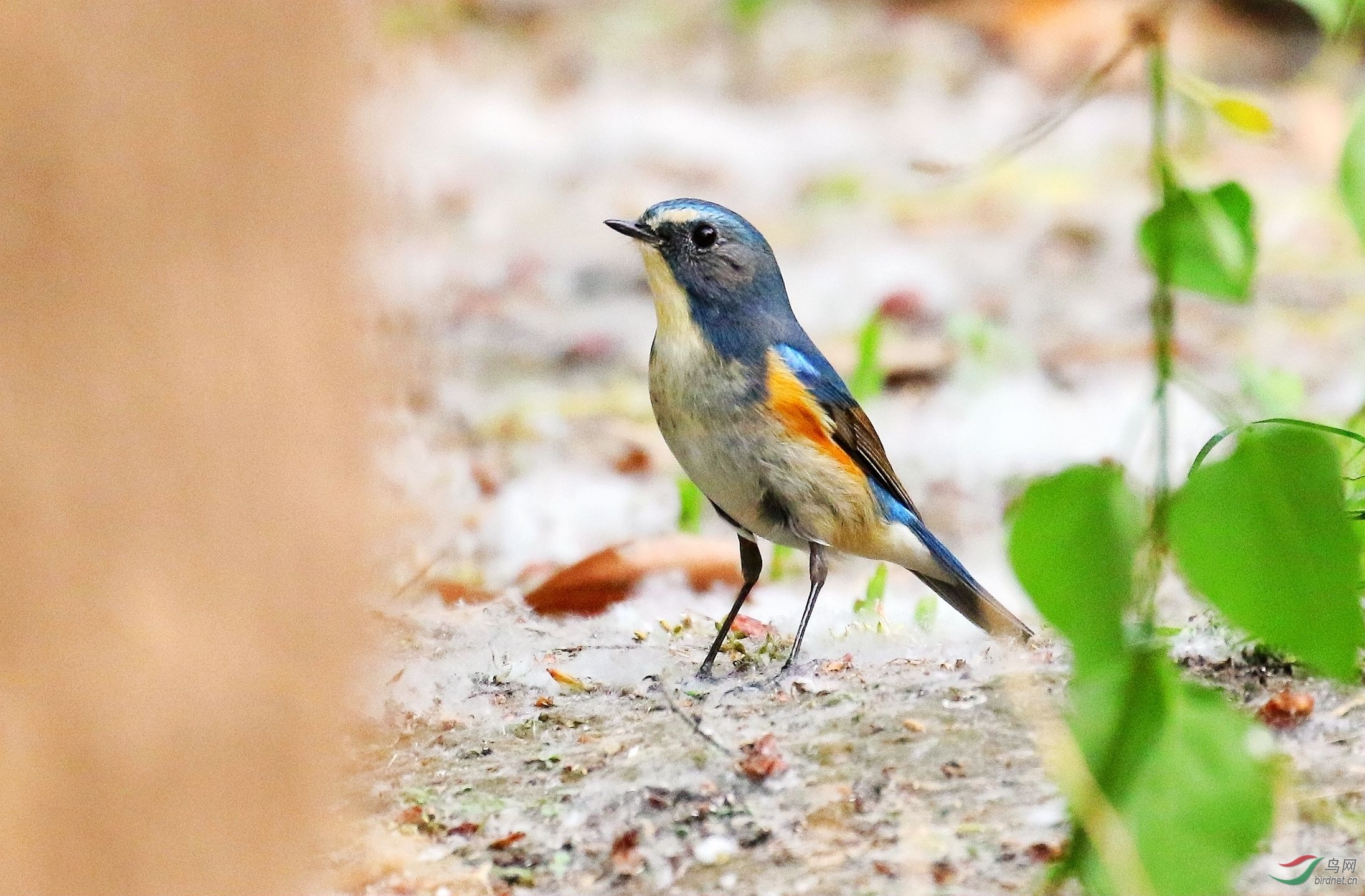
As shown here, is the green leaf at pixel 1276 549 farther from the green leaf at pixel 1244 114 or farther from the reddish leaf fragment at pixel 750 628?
the reddish leaf fragment at pixel 750 628

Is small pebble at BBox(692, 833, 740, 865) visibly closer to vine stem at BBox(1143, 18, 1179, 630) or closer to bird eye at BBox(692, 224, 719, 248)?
vine stem at BBox(1143, 18, 1179, 630)

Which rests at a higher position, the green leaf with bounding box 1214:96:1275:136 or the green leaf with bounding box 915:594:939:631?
the green leaf with bounding box 1214:96:1275:136

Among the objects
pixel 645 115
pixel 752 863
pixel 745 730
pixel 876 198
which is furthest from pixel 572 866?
pixel 645 115

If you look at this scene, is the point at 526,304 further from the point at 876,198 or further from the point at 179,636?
the point at 179,636

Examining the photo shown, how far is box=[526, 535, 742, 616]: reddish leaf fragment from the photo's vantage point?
10.7 feet

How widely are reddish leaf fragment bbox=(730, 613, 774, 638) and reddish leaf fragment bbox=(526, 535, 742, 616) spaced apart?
358mm

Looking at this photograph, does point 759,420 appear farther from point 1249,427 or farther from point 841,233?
point 841,233

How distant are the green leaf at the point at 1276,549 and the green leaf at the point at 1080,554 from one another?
0.12 ft

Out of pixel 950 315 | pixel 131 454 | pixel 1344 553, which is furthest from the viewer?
pixel 950 315

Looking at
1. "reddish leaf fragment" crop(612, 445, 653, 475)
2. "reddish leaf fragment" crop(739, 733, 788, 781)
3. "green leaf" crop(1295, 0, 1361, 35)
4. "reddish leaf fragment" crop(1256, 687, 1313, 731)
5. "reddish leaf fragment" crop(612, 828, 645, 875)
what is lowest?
"reddish leaf fragment" crop(612, 445, 653, 475)

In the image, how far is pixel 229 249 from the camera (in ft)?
4.22

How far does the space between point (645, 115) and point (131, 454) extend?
7.57 metres

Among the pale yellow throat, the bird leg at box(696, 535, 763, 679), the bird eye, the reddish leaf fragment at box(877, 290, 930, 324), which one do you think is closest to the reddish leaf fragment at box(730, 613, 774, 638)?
the bird leg at box(696, 535, 763, 679)

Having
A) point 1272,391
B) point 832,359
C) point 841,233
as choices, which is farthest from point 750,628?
point 841,233
